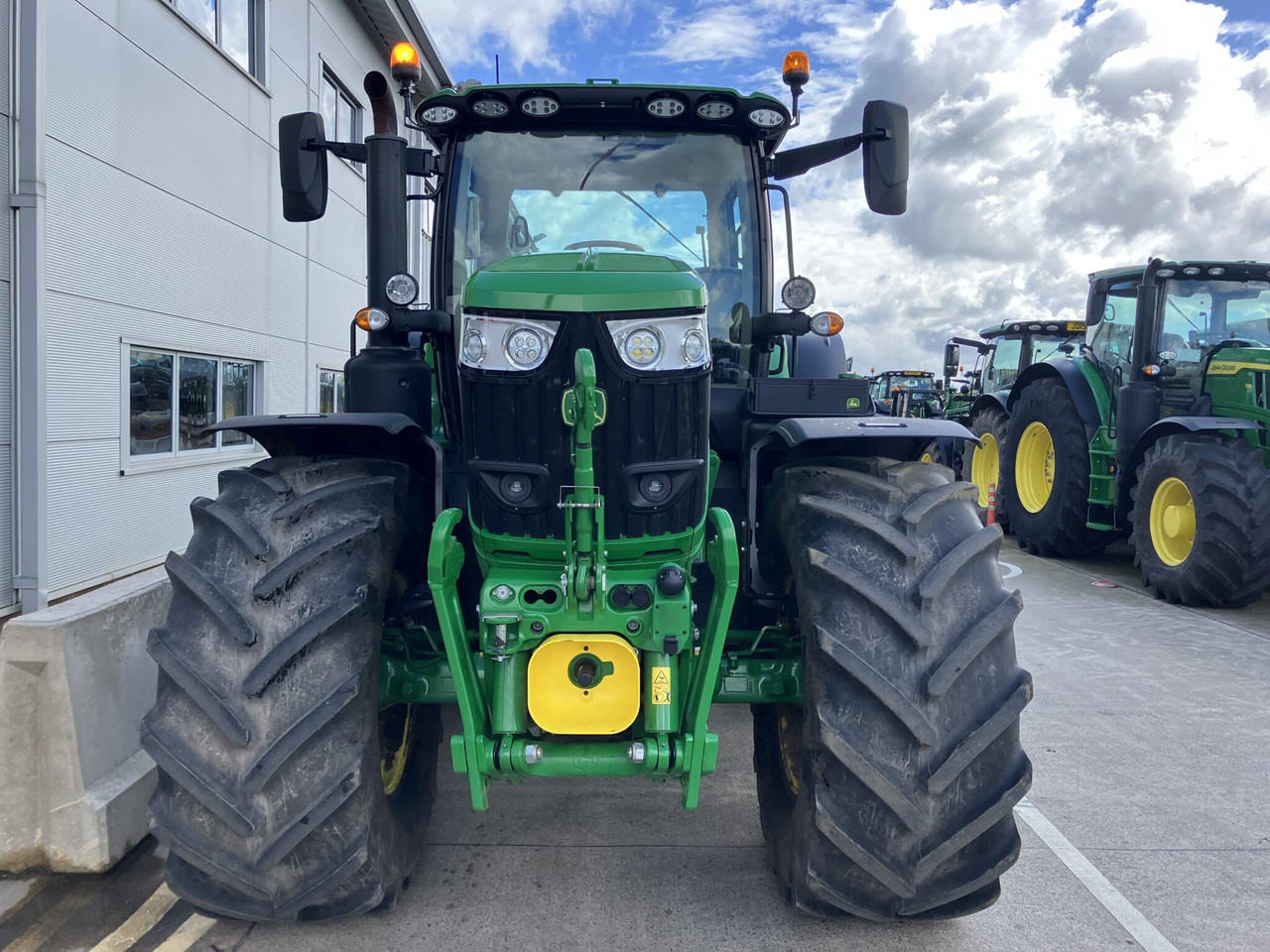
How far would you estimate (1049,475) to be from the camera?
34.4 ft

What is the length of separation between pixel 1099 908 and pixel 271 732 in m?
2.56

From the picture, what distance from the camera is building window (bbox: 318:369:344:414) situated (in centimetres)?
1167

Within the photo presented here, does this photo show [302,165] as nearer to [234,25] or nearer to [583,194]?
[583,194]

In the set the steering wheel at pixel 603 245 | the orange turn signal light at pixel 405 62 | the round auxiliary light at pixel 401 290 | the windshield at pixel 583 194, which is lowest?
the round auxiliary light at pixel 401 290

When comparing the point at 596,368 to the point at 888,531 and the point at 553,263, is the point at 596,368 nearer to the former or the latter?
the point at 553,263

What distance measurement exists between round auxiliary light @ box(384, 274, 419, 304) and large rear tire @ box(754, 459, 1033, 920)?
1488 mm

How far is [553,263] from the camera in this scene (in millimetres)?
2689

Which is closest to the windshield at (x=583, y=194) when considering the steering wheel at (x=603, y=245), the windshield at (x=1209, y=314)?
the steering wheel at (x=603, y=245)

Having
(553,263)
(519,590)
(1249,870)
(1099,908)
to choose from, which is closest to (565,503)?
(519,590)

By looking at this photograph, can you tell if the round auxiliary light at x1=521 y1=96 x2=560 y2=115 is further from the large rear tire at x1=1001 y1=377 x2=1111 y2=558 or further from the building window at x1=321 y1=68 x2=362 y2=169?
the building window at x1=321 y1=68 x2=362 y2=169

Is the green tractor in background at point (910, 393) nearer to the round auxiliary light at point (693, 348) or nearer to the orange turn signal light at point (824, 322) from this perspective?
the orange turn signal light at point (824, 322)

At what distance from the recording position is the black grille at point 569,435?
2533 mm

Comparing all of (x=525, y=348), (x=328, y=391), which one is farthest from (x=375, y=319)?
(x=328, y=391)

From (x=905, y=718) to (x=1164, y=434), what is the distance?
6.85 meters
